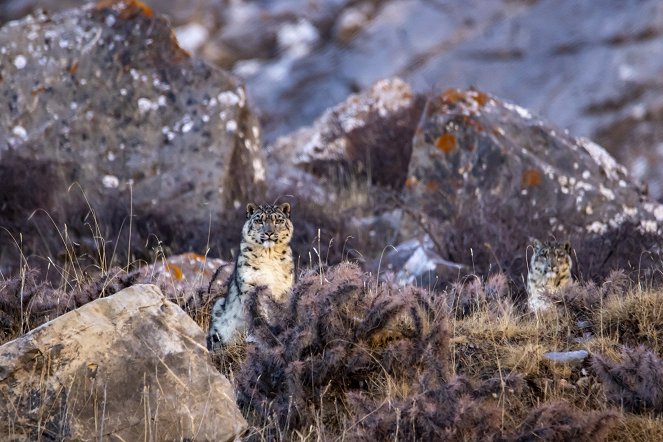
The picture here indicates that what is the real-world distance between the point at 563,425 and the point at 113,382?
192cm

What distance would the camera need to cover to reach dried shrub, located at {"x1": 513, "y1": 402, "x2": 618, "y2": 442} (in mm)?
5418

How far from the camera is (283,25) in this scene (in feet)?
123

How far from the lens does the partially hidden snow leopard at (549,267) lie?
9.09 metres

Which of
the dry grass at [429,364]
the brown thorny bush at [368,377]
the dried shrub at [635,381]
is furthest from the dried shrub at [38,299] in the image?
the dried shrub at [635,381]

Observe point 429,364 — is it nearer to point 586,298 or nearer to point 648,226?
point 586,298

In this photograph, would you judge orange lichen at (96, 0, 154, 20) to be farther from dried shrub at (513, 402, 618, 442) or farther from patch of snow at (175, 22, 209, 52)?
patch of snow at (175, 22, 209, 52)

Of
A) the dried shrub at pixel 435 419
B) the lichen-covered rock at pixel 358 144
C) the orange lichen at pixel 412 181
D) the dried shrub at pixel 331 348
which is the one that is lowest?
the lichen-covered rock at pixel 358 144

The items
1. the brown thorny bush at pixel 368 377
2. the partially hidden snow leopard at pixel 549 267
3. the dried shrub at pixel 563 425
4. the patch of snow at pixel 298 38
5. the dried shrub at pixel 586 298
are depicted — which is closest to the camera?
the dried shrub at pixel 563 425

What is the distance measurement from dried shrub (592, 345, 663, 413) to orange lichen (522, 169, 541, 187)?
6.67 metres

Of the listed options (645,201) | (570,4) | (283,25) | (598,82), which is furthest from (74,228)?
(570,4)

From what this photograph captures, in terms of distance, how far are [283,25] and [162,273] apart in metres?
29.5

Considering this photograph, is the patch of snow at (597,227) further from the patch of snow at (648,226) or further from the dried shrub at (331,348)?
the dried shrub at (331,348)

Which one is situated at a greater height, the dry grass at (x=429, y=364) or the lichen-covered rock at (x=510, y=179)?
the dry grass at (x=429, y=364)

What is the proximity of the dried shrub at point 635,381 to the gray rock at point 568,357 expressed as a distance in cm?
32
